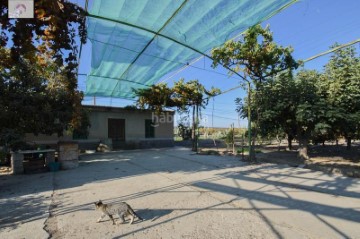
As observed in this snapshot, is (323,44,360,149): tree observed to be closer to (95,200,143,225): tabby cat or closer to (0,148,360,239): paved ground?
(0,148,360,239): paved ground

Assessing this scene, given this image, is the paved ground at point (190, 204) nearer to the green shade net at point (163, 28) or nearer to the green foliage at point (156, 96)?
the green shade net at point (163, 28)

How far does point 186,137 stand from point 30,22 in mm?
19379

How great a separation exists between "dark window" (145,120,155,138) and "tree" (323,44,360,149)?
39.5 ft

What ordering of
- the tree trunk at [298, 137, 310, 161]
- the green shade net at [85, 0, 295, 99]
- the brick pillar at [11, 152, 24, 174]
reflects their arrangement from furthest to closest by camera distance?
the tree trunk at [298, 137, 310, 161]
the brick pillar at [11, 152, 24, 174]
the green shade net at [85, 0, 295, 99]

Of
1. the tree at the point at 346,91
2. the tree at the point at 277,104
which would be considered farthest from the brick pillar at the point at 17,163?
the tree at the point at 346,91

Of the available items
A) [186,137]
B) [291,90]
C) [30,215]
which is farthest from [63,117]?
[186,137]

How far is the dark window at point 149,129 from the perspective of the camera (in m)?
18.7

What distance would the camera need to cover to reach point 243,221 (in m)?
3.87

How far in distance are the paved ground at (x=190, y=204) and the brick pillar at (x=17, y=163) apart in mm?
1003

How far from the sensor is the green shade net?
20.7 ft

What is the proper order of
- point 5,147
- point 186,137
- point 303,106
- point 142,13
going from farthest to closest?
1. point 186,137
2. point 303,106
3. point 5,147
4. point 142,13

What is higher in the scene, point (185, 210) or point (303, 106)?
point (303, 106)

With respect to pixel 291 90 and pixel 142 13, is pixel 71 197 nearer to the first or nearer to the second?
pixel 142 13

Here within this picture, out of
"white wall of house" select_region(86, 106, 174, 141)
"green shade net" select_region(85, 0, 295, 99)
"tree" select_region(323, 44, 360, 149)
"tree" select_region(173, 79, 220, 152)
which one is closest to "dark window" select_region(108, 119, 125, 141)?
"white wall of house" select_region(86, 106, 174, 141)
